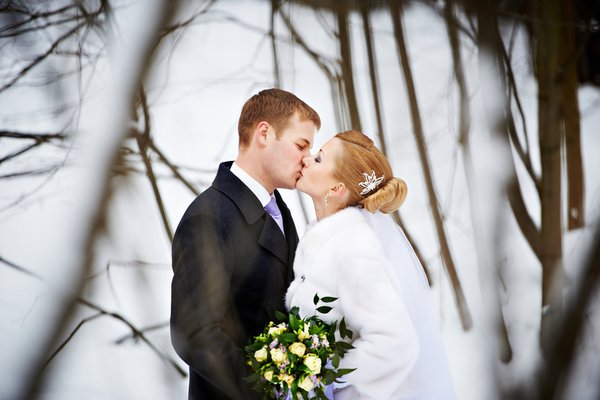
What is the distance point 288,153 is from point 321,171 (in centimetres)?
14

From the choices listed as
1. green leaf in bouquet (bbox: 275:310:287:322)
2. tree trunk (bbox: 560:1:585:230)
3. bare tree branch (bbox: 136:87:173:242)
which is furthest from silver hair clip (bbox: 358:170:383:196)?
tree trunk (bbox: 560:1:585:230)

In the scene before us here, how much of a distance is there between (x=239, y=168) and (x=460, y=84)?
36.7 inches

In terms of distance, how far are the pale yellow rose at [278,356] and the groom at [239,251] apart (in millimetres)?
166

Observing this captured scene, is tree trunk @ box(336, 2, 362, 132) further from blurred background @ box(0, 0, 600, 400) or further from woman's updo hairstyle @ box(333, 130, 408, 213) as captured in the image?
woman's updo hairstyle @ box(333, 130, 408, 213)

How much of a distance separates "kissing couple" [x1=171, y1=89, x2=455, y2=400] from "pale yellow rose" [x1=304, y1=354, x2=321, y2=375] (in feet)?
0.38

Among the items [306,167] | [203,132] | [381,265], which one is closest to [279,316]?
[381,265]

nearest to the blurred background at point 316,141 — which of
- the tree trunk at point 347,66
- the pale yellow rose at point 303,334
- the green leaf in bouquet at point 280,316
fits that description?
the tree trunk at point 347,66

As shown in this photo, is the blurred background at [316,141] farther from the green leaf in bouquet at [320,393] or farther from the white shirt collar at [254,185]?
the green leaf in bouquet at [320,393]

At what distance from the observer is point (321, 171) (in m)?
1.78

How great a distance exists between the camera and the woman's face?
177cm

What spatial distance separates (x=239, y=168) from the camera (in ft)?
6.16

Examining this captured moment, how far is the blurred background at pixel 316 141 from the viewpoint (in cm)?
210

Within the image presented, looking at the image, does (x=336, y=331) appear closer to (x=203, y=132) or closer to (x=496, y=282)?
(x=496, y=282)

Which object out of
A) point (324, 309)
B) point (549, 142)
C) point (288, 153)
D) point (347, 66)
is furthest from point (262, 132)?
point (549, 142)
